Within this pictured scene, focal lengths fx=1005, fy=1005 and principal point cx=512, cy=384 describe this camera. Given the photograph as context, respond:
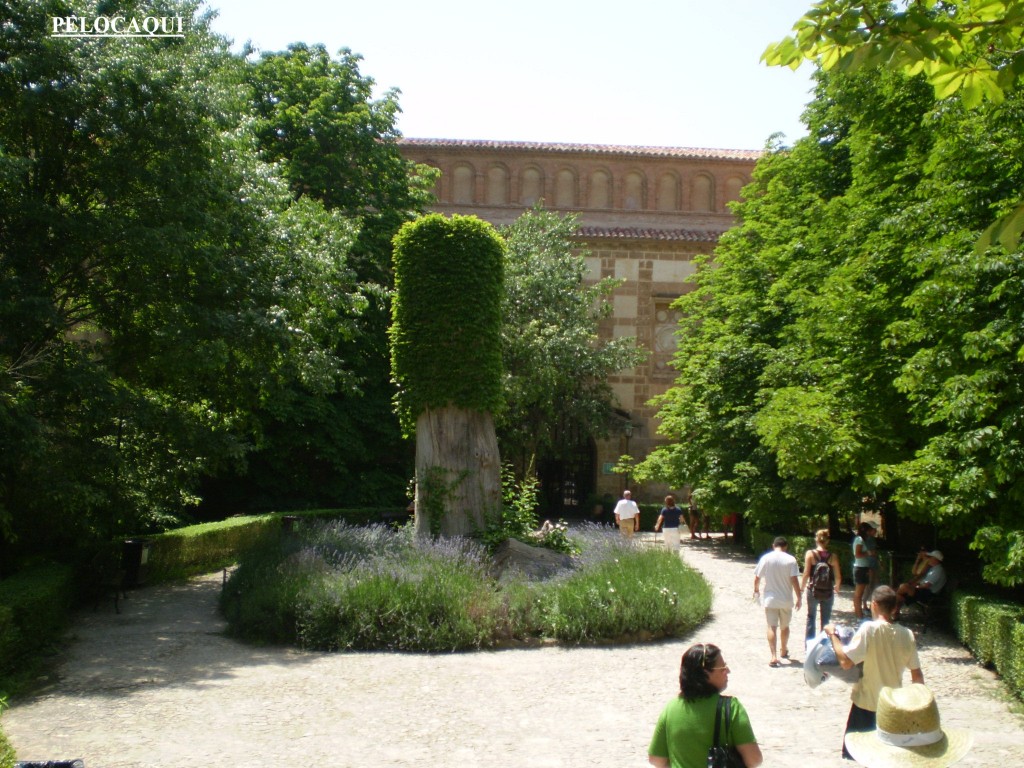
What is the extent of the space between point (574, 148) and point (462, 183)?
13.6ft

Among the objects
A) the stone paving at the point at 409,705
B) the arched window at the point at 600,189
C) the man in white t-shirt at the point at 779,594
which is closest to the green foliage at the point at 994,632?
the stone paving at the point at 409,705

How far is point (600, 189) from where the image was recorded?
35.9 metres

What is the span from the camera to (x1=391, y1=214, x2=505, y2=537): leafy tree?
15.6 meters

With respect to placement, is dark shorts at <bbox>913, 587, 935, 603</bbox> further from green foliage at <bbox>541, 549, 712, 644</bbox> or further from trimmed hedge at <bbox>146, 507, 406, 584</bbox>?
trimmed hedge at <bbox>146, 507, 406, 584</bbox>

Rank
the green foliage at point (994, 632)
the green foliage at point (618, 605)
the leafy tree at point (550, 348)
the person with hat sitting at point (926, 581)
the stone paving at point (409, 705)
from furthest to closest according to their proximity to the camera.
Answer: the leafy tree at point (550, 348) < the person with hat sitting at point (926, 581) < the green foliage at point (618, 605) < the green foliage at point (994, 632) < the stone paving at point (409, 705)

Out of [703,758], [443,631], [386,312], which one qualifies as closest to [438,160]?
[386,312]

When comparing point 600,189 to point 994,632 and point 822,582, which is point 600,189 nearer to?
point 822,582

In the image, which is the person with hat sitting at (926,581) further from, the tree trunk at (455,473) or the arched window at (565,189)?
the arched window at (565,189)

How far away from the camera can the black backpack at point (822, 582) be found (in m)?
11.1

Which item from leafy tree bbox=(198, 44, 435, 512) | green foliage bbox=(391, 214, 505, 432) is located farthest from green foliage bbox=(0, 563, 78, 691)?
leafy tree bbox=(198, 44, 435, 512)

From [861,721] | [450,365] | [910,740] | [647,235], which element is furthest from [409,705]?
[647,235]

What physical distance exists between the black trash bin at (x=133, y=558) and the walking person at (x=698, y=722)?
1202 centimetres

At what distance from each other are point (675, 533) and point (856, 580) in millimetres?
7635

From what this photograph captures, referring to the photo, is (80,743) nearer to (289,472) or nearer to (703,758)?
(703,758)
